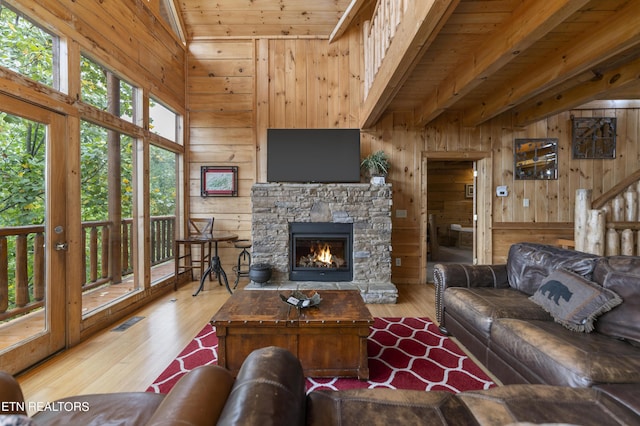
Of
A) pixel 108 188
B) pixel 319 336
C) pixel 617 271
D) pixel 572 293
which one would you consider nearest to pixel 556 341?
pixel 572 293

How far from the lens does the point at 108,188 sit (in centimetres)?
293

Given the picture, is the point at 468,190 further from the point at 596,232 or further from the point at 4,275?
the point at 4,275

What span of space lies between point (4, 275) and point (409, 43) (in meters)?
3.45

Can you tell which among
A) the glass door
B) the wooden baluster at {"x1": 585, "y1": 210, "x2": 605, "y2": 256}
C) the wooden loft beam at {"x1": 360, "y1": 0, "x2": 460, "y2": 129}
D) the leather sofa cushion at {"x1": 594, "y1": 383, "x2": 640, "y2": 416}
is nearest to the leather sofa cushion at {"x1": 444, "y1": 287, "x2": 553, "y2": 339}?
the leather sofa cushion at {"x1": 594, "y1": 383, "x2": 640, "y2": 416}

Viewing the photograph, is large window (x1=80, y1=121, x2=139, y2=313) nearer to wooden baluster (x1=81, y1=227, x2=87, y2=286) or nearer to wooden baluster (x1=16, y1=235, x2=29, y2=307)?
wooden baluster (x1=81, y1=227, x2=87, y2=286)

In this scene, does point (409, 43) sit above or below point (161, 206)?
above

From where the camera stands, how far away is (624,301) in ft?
5.31

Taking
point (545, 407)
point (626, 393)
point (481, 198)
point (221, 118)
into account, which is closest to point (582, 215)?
point (481, 198)

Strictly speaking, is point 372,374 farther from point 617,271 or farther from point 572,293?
point 617,271

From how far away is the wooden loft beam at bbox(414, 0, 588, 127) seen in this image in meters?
1.69

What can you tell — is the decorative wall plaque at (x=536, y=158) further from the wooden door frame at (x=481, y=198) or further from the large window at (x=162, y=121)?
the large window at (x=162, y=121)

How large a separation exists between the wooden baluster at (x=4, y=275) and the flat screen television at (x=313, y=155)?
2.57 meters

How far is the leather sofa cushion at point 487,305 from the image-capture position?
6.18 feet

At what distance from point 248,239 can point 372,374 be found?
285 cm
